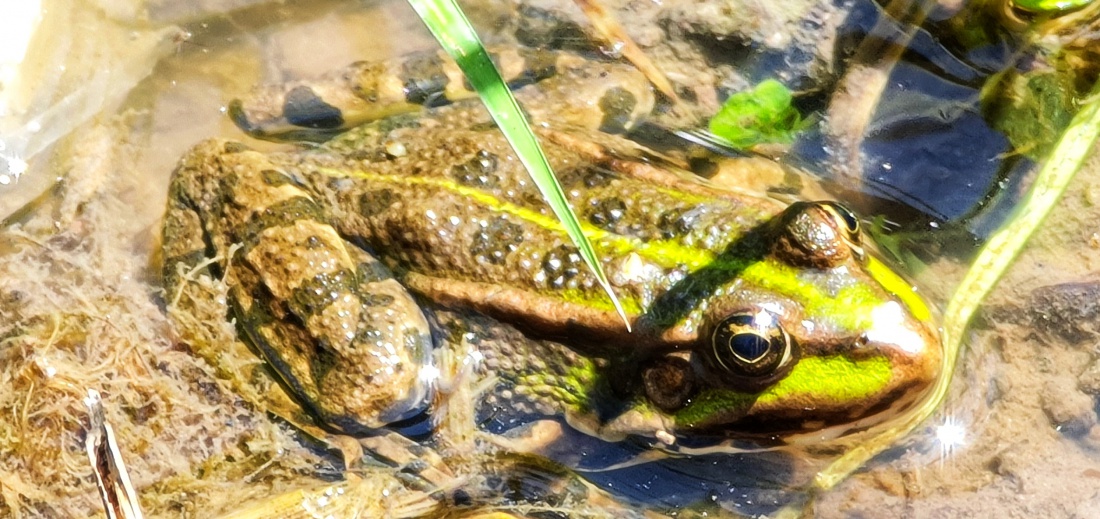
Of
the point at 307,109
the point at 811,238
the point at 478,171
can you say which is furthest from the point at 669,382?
the point at 307,109

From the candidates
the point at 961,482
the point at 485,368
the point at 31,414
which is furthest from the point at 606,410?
the point at 31,414

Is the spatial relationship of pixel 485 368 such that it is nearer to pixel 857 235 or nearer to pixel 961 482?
pixel 857 235

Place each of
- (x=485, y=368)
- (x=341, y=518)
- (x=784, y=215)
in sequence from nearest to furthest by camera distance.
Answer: (x=784, y=215) → (x=341, y=518) → (x=485, y=368)

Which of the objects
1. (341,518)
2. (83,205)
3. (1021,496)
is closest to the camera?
(1021,496)

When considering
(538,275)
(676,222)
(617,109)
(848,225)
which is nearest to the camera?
(848,225)

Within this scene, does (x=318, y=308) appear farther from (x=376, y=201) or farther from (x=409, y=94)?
(x=409, y=94)

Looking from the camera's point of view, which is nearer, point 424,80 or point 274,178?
point 274,178

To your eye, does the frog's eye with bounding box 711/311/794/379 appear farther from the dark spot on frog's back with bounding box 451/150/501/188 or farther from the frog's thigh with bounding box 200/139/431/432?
the frog's thigh with bounding box 200/139/431/432
